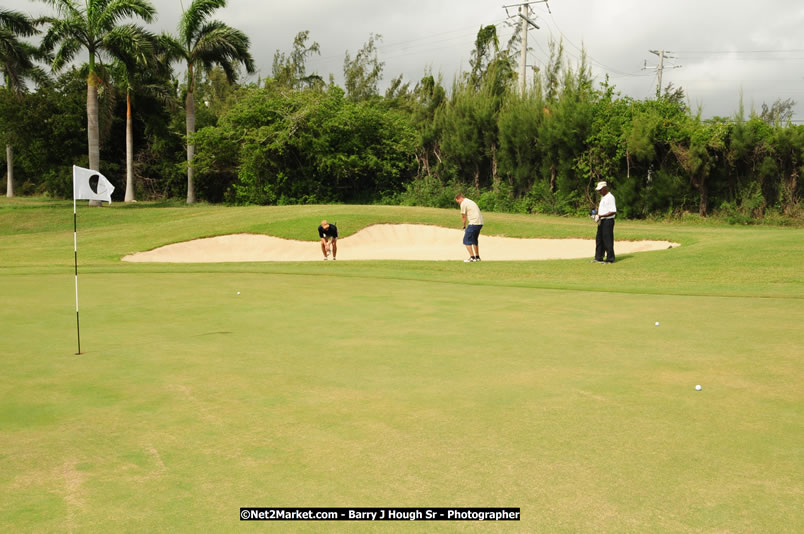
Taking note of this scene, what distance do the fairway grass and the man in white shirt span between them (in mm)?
5904

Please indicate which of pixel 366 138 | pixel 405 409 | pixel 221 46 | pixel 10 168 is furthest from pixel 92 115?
pixel 405 409

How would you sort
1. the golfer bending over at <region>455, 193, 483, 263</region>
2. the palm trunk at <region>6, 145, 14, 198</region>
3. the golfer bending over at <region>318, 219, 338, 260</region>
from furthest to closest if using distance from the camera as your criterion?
1. the palm trunk at <region>6, 145, 14, 198</region>
2. the golfer bending over at <region>318, 219, 338, 260</region>
3. the golfer bending over at <region>455, 193, 483, 263</region>

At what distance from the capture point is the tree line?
2958 centimetres

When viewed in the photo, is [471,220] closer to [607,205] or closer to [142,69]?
[607,205]

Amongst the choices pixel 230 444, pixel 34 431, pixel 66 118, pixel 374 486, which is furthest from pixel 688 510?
pixel 66 118

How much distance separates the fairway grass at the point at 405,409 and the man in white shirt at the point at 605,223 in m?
5.90

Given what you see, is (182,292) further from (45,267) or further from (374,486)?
(374,486)

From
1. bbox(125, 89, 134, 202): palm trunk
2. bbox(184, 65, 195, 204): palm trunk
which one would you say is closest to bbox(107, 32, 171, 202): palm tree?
bbox(125, 89, 134, 202): palm trunk

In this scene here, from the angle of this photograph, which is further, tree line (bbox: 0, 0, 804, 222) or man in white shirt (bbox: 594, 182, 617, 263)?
tree line (bbox: 0, 0, 804, 222)

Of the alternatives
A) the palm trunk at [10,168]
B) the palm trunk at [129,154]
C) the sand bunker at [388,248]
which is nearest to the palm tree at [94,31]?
the palm trunk at [129,154]

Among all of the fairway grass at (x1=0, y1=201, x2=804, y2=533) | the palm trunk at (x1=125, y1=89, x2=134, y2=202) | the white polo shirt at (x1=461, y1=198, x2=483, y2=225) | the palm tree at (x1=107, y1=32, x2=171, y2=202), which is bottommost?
the fairway grass at (x1=0, y1=201, x2=804, y2=533)

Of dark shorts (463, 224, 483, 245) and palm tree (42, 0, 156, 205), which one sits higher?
palm tree (42, 0, 156, 205)

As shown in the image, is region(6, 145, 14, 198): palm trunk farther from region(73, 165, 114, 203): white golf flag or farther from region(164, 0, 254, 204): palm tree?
region(73, 165, 114, 203): white golf flag

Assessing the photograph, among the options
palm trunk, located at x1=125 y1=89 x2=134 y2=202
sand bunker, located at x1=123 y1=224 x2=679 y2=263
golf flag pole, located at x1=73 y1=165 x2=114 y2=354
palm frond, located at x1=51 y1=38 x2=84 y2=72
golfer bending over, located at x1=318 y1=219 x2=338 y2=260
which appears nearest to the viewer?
golf flag pole, located at x1=73 y1=165 x2=114 y2=354
